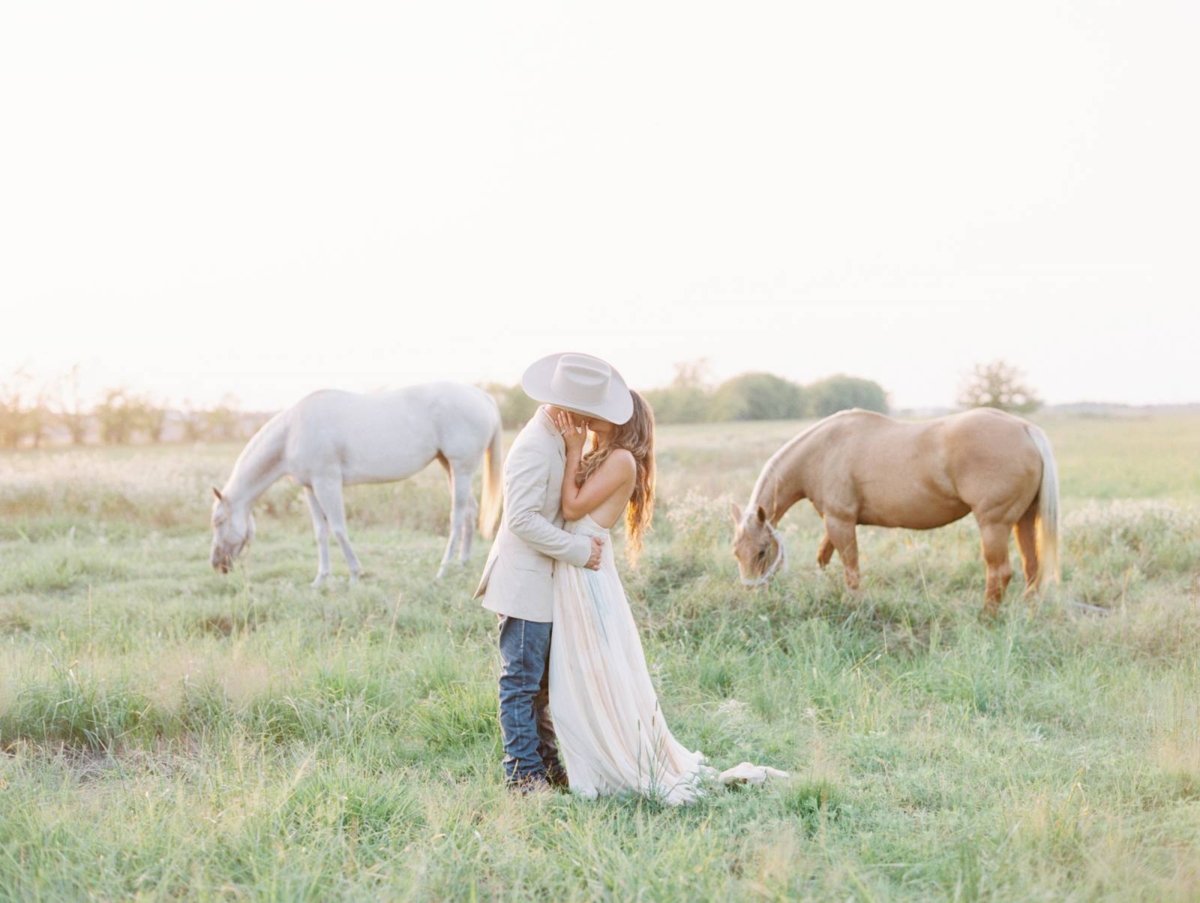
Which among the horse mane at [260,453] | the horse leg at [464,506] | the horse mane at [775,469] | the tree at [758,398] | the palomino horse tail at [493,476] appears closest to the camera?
the horse mane at [775,469]

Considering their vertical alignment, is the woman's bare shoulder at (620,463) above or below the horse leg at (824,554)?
above

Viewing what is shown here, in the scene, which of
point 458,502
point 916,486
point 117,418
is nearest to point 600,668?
point 916,486

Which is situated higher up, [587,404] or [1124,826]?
[587,404]

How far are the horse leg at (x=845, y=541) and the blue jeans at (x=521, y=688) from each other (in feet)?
12.2

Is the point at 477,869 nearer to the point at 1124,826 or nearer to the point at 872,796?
the point at 872,796

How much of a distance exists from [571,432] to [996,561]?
4246 mm

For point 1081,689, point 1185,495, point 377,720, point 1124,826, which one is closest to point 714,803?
point 1124,826

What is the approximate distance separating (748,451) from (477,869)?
16.7m

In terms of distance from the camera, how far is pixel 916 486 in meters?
6.63

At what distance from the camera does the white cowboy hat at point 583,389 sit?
A: 330 centimetres

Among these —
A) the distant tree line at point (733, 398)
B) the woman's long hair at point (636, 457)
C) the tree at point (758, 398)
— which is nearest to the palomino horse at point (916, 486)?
the woman's long hair at point (636, 457)

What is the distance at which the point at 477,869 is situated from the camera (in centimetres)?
276

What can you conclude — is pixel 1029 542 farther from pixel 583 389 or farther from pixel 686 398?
pixel 686 398

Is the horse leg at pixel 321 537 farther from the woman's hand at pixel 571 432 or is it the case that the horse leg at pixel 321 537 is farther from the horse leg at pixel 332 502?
the woman's hand at pixel 571 432
